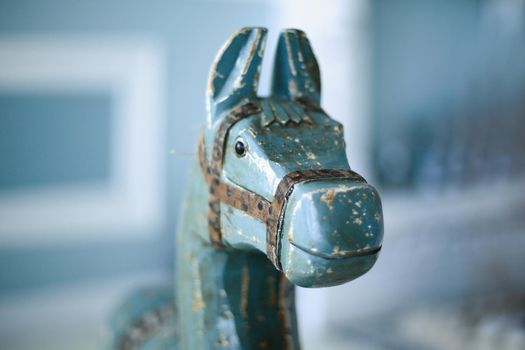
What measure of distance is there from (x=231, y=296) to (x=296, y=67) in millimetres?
244

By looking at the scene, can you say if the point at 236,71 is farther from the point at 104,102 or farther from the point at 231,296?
the point at 104,102

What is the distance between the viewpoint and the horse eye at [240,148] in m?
0.56

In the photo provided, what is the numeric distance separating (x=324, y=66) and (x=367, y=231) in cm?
172

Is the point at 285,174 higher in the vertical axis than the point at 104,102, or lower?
higher

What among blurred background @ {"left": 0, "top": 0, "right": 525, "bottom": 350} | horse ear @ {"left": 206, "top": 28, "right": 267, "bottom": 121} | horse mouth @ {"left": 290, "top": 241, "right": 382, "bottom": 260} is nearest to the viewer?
horse mouth @ {"left": 290, "top": 241, "right": 382, "bottom": 260}

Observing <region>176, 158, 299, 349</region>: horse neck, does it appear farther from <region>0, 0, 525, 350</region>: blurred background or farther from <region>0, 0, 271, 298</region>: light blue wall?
<region>0, 0, 271, 298</region>: light blue wall

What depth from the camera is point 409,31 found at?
9.23 ft

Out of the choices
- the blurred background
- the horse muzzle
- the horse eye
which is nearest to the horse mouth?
the horse muzzle

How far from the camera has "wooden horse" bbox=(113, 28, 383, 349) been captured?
0.50 meters

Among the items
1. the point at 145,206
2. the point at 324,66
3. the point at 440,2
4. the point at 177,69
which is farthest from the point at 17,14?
the point at 440,2

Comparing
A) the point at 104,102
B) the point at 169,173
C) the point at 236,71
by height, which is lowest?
the point at 169,173

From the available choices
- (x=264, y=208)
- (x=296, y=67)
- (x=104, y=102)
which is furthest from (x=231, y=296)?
(x=104, y=102)

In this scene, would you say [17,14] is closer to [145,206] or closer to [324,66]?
[145,206]

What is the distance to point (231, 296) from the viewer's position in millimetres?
634
